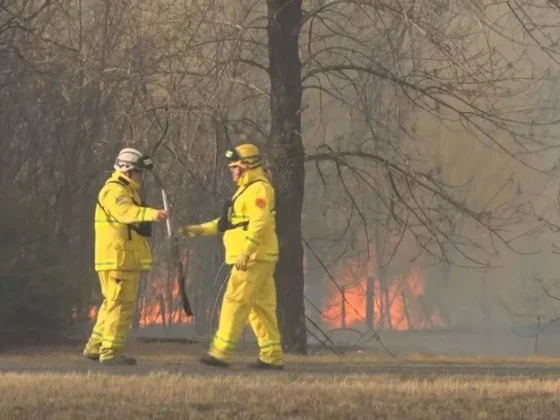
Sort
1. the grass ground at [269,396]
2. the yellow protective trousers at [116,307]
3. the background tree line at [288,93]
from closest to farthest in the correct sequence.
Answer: the grass ground at [269,396], the yellow protective trousers at [116,307], the background tree line at [288,93]

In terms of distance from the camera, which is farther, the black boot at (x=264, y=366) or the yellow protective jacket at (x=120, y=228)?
the black boot at (x=264, y=366)

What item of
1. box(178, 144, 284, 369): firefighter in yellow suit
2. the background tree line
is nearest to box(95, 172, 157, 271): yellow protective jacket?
box(178, 144, 284, 369): firefighter in yellow suit

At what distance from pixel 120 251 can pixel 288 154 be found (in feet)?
19.8

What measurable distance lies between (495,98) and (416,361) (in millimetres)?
4614

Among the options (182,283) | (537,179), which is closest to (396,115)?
(182,283)

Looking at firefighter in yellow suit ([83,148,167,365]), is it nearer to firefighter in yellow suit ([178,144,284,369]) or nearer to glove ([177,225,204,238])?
glove ([177,225,204,238])

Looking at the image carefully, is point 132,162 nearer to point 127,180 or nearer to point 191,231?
point 127,180

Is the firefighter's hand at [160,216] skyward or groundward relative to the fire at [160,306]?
groundward

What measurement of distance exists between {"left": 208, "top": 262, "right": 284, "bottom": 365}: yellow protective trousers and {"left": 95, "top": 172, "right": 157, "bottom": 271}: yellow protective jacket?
1043mm

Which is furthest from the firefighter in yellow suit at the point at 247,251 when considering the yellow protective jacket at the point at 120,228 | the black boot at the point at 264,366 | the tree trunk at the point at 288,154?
the tree trunk at the point at 288,154

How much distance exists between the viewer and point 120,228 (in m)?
11.1

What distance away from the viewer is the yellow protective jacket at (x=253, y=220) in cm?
1052

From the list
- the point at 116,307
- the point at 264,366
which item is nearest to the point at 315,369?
the point at 264,366

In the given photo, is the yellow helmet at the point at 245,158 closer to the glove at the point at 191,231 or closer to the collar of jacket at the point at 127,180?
the glove at the point at 191,231
